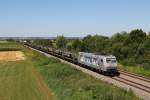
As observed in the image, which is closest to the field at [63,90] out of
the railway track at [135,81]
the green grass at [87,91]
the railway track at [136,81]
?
the green grass at [87,91]

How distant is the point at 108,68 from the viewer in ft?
134

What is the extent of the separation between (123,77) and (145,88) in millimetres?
8388

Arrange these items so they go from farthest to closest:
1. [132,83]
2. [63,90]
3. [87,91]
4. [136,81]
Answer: [136,81]
[132,83]
[63,90]
[87,91]

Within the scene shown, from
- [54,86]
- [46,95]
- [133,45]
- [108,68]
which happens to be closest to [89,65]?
[108,68]

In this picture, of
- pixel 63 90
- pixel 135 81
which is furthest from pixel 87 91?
pixel 135 81

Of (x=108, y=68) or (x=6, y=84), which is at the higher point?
(x=108, y=68)

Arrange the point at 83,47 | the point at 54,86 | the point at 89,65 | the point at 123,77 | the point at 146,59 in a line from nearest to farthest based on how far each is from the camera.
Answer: the point at 54,86
the point at 123,77
the point at 89,65
the point at 146,59
the point at 83,47

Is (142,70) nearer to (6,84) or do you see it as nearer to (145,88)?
(145,88)

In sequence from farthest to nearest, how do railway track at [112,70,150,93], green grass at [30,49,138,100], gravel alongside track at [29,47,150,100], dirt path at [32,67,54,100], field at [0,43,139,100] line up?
railway track at [112,70,150,93], dirt path at [32,67,54,100], gravel alongside track at [29,47,150,100], field at [0,43,139,100], green grass at [30,49,138,100]

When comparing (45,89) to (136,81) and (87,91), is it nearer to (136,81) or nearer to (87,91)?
(87,91)

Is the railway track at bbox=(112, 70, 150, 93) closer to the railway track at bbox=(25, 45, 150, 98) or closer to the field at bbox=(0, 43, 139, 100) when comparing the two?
the railway track at bbox=(25, 45, 150, 98)

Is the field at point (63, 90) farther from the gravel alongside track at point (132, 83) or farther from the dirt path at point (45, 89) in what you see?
the gravel alongside track at point (132, 83)

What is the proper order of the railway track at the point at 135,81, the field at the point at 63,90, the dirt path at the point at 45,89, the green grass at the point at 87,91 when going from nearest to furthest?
1. the green grass at the point at 87,91
2. the field at the point at 63,90
3. the railway track at the point at 135,81
4. the dirt path at the point at 45,89

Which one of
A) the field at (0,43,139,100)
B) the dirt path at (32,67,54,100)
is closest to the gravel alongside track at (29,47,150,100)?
the field at (0,43,139,100)
